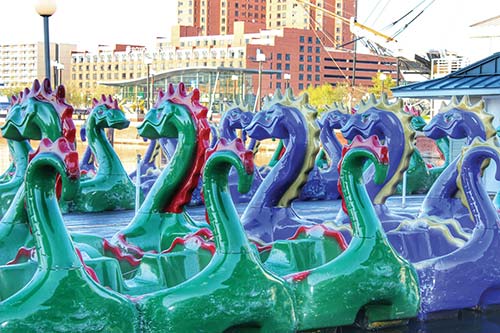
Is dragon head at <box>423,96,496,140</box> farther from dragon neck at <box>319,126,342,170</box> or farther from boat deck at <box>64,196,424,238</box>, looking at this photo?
dragon neck at <box>319,126,342,170</box>

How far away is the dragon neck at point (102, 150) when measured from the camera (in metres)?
15.9

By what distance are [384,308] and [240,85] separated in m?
58.3

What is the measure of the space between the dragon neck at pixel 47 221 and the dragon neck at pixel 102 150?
26.6 ft

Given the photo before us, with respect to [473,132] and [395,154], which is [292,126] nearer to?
[395,154]

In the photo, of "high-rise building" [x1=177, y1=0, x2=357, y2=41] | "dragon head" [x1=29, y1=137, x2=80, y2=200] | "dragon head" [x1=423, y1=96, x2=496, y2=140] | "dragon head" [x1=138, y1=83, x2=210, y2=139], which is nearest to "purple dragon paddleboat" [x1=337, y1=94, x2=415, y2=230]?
"dragon head" [x1=423, y1=96, x2=496, y2=140]

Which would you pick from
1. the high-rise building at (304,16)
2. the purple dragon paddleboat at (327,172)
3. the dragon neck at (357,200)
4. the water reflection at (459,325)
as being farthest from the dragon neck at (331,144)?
the high-rise building at (304,16)

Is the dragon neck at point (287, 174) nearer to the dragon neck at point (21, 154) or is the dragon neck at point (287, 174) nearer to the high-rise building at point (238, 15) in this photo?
the dragon neck at point (21, 154)

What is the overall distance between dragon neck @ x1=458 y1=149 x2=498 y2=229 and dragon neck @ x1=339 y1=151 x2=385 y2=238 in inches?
70.3

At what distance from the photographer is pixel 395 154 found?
46.8 ft

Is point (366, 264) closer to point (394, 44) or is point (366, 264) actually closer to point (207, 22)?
point (394, 44)

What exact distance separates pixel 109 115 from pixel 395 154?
15.3 ft

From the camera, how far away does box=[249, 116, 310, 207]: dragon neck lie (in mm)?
12586

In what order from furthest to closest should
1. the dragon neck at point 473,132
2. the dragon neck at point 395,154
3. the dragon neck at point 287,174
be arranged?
the dragon neck at point 473,132 < the dragon neck at point 395,154 < the dragon neck at point 287,174

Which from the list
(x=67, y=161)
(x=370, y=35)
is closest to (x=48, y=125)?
(x=67, y=161)
